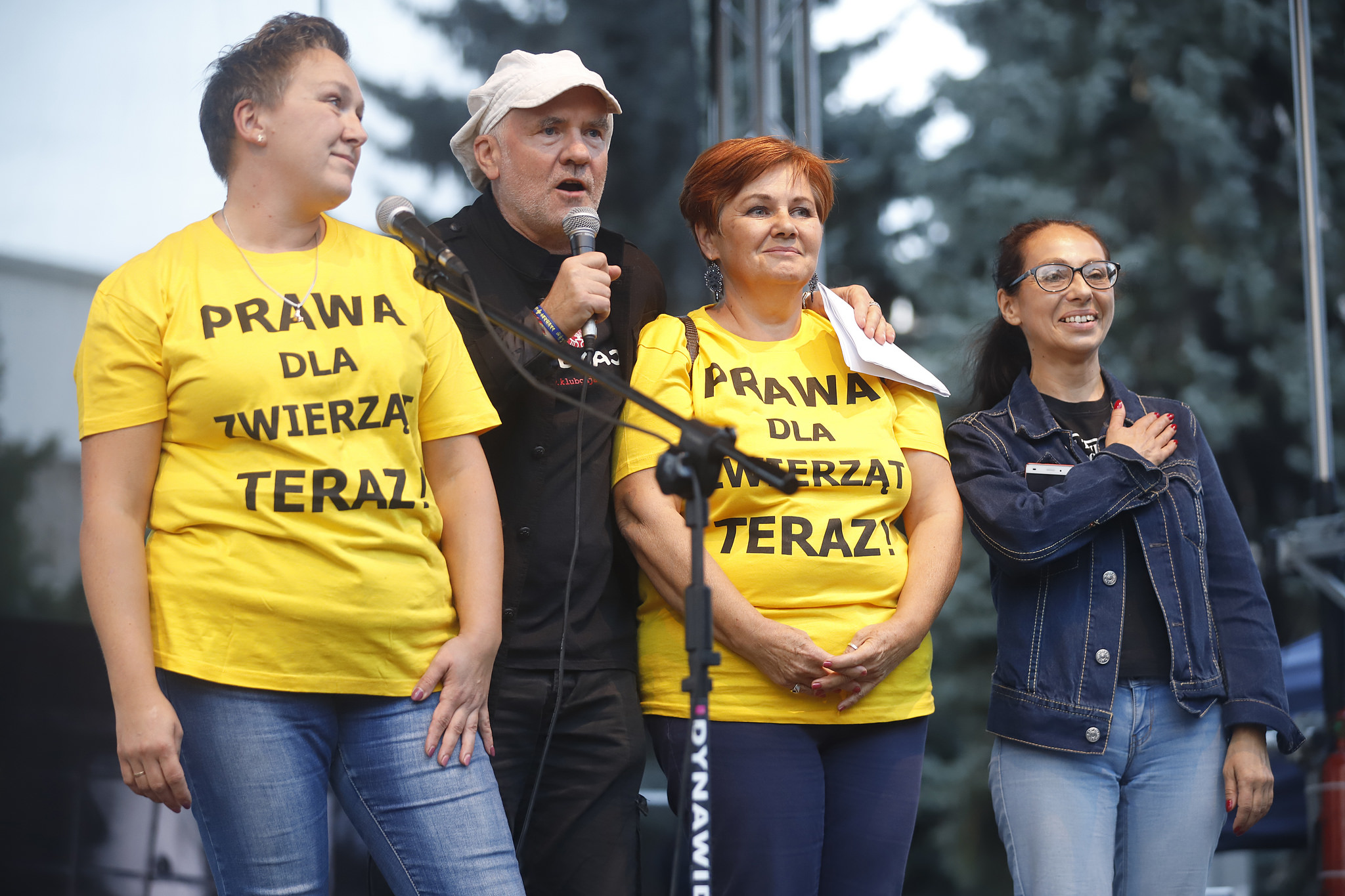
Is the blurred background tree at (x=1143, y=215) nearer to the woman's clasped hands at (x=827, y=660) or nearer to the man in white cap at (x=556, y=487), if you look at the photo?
the man in white cap at (x=556, y=487)

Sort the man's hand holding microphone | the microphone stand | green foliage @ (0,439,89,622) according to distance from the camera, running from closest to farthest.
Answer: the microphone stand < the man's hand holding microphone < green foliage @ (0,439,89,622)

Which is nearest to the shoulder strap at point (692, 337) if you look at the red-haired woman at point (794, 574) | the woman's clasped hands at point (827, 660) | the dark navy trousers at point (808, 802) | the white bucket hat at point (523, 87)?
the red-haired woman at point (794, 574)

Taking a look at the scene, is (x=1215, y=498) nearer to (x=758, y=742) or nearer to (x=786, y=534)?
(x=786, y=534)

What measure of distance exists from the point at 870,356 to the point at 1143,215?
7.34 meters

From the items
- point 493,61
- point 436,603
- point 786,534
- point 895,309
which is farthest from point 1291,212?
point 436,603

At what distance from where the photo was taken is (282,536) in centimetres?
164

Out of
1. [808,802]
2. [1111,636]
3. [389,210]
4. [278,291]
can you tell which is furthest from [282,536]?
[1111,636]

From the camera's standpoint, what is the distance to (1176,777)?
2.07 metres

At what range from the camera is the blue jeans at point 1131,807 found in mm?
2043

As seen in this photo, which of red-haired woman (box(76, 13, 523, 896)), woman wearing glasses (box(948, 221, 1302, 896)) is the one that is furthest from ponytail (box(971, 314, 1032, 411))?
red-haired woman (box(76, 13, 523, 896))

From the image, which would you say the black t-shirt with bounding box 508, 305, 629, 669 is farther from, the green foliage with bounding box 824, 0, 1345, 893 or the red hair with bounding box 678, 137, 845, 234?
the green foliage with bounding box 824, 0, 1345, 893

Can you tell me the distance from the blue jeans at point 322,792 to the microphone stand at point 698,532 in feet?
1.13

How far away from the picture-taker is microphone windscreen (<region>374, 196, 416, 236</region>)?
5.54ft

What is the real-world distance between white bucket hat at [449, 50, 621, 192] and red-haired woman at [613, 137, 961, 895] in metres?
0.31
